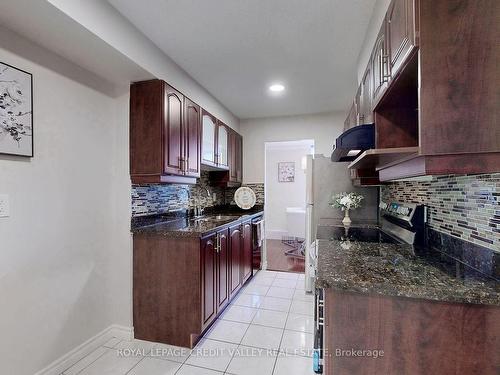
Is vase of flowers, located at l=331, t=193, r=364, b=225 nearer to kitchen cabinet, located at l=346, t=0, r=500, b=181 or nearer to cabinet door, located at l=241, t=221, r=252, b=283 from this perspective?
cabinet door, located at l=241, t=221, r=252, b=283

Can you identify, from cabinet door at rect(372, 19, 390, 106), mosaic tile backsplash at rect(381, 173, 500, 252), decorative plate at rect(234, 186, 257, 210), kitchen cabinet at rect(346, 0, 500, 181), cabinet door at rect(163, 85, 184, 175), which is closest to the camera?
kitchen cabinet at rect(346, 0, 500, 181)

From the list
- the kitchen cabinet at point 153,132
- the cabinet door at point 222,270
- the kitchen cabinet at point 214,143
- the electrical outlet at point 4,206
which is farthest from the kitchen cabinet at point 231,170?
the electrical outlet at point 4,206

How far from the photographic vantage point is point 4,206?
4.64 feet

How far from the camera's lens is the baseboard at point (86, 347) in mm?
1645

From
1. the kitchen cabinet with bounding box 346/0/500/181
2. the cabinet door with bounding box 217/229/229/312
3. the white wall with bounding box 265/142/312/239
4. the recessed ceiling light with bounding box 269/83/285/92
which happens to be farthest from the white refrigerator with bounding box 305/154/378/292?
the white wall with bounding box 265/142/312/239

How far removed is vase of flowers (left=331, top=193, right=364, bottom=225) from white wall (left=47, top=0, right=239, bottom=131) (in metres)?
1.87

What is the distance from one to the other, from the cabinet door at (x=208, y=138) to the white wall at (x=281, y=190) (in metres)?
3.14

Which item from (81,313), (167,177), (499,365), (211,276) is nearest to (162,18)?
(167,177)

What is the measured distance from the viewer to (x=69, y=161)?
1.79m

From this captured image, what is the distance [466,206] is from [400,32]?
831 mm

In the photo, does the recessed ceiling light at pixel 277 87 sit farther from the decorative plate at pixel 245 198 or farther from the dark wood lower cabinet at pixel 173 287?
the dark wood lower cabinet at pixel 173 287

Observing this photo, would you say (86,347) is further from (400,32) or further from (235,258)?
(400,32)

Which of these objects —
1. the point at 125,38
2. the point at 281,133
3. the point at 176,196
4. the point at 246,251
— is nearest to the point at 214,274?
the point at 246,251

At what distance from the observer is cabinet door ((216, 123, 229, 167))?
10.5 feet
